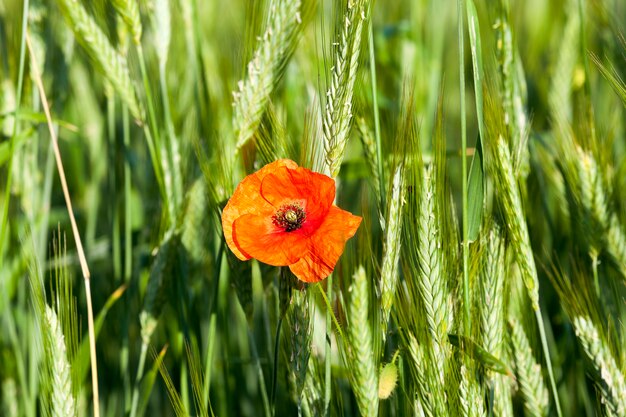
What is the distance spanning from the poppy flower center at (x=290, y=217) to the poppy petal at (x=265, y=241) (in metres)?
0.02

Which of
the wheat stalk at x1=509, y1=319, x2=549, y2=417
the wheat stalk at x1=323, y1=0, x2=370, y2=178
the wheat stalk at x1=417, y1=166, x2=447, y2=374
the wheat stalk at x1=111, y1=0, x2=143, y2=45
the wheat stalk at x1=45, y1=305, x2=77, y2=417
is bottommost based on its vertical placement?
the wheat stalk at x1=509, y1=319, x2=549, y2=417

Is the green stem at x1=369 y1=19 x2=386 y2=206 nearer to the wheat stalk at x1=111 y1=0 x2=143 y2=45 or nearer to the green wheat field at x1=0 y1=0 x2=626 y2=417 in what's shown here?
the green wheat field at x1=0 y1=0 x2=626 y2=417

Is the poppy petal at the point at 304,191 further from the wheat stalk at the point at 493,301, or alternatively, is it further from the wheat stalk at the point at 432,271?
the wheat stalk at the point at 493,301

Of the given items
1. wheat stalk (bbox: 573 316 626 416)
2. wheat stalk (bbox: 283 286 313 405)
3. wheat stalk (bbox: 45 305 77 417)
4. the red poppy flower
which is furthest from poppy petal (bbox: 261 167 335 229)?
wheat stalk (bbox: 573 316 626 416)

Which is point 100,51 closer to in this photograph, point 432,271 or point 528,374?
point 432,271

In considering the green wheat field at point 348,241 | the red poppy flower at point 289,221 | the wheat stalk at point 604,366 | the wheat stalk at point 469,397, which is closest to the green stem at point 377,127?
the green wheat field at point 348,241

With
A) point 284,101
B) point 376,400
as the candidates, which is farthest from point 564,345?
point 284,101

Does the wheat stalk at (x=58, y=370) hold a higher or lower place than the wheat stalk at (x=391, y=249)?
lower

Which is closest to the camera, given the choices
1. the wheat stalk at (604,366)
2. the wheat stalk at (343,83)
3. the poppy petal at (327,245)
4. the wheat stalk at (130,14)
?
the poppy petal at (327,245)

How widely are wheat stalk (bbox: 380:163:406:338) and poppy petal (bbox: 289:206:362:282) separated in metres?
0.11

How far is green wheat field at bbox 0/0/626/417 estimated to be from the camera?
107cm

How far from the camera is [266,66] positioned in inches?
48.4

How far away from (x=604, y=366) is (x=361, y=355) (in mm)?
407

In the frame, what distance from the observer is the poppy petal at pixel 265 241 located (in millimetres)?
971
